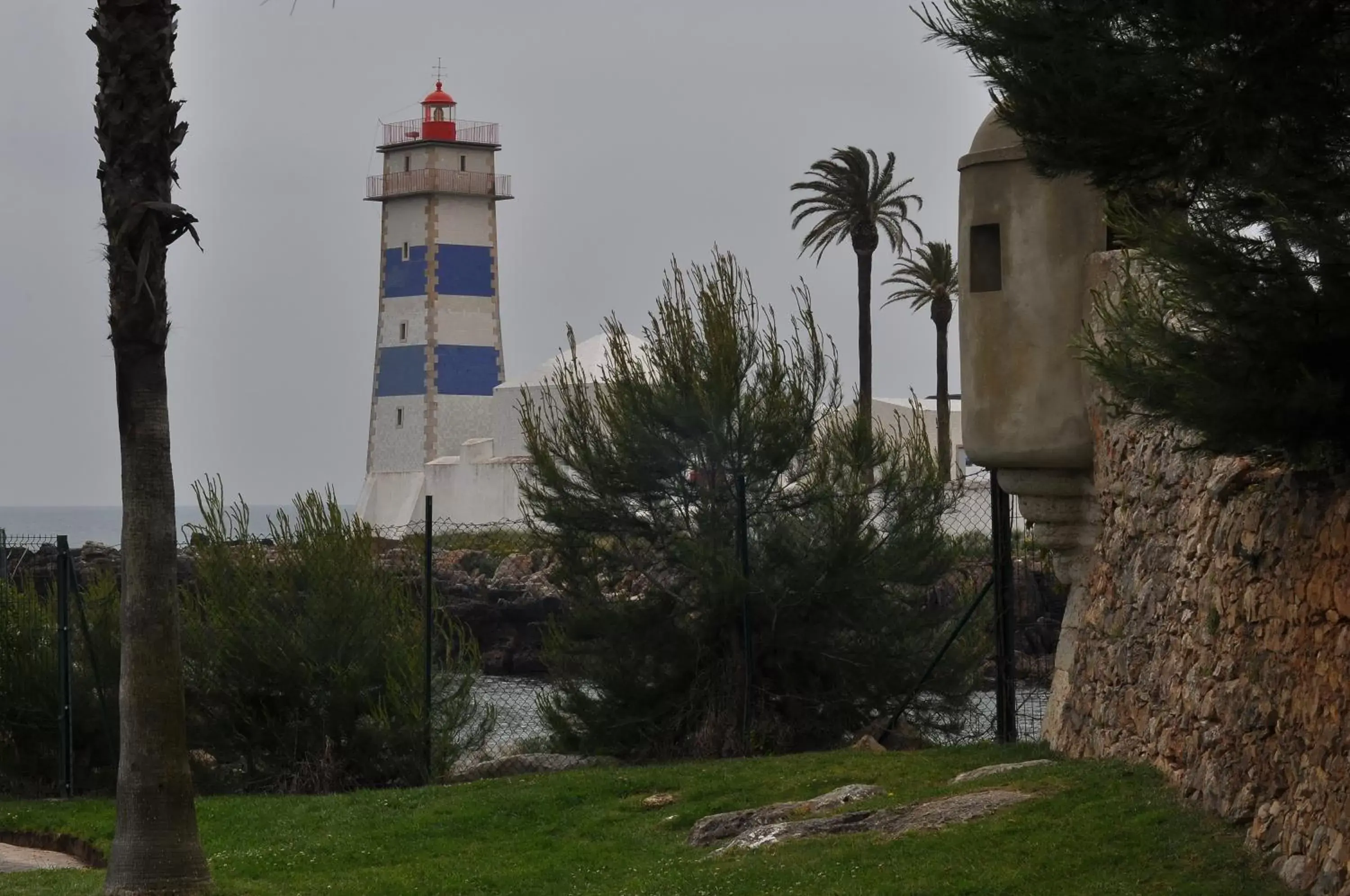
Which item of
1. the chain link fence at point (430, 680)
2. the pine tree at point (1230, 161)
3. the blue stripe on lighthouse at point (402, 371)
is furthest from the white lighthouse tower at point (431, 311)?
the pine tree at point (1230, 161)

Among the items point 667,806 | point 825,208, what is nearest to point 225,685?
point 667,806

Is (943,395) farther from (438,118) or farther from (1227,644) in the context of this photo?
(1227,644)

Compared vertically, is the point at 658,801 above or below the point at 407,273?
below

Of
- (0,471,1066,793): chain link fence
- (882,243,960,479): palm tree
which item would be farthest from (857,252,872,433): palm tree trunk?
(0,471,1066,793): chain link fence

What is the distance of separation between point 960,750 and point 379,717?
515 centimetres

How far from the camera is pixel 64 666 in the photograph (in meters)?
14.5

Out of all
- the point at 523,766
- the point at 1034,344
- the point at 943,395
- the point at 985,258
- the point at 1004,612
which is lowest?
the point at 523,766

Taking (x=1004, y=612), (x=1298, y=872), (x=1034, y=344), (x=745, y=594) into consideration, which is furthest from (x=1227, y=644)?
(x=745, y=594)

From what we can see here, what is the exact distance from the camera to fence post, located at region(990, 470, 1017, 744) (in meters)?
13.0

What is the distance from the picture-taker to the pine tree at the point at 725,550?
15.3 metres

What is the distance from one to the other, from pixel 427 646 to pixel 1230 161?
9.26 metres

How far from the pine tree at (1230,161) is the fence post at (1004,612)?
19.6 ft

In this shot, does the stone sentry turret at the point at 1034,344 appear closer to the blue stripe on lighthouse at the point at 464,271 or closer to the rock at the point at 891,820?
the rock at the point at 891,820

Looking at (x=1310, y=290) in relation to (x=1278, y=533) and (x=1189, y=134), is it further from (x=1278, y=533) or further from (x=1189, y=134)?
(x=1278, y=533)
